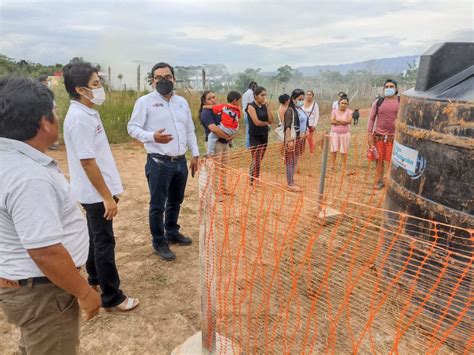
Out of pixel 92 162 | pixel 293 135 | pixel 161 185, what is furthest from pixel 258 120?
pixel 92 162

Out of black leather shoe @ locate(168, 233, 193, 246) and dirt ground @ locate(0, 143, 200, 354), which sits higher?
black leather shoe @ locate(168, 233, 193, 246)

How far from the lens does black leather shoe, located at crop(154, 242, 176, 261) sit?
3.28 metres

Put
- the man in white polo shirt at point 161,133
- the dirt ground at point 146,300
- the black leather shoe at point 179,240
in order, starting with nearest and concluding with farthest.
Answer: the dirt ground at point 146,300 < the man in white polo shirt at point 161,133 < the black leather shoe at point 179,240

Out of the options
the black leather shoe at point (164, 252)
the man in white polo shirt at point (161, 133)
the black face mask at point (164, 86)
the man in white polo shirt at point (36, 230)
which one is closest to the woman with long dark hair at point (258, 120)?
the man in white polo shirt at point (161, 133)

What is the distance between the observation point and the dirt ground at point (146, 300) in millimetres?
2266

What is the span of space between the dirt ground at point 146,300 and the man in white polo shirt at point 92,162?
36 cm

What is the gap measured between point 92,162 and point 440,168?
93.8 inches

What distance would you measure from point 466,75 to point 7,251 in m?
3.03

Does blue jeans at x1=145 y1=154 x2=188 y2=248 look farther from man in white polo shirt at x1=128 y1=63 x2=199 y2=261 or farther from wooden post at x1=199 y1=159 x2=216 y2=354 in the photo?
wooden post at x1=199 y1=159 x2=216 y2=354

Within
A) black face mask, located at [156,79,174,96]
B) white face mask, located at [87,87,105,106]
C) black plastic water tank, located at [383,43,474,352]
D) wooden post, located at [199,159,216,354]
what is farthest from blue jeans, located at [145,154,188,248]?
black plastic water tank, located at [383,43,474,352]

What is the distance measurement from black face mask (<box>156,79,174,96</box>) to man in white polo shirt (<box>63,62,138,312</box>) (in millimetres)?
799

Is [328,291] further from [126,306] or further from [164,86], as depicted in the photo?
[164,86]

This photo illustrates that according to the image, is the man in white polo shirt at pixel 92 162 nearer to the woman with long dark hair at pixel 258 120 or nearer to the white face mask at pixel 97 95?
the white face mask at pixel 97 95

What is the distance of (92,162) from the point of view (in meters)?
2.06
